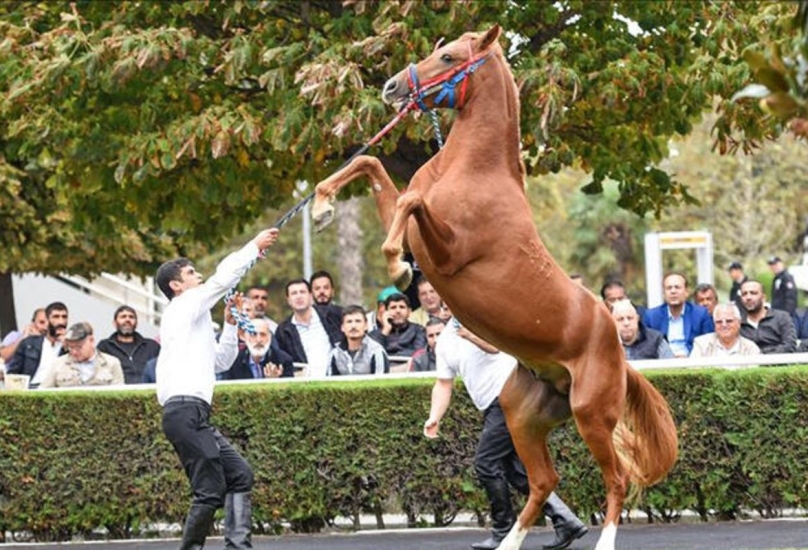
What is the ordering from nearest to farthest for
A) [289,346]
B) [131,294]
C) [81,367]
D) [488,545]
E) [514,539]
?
[514,539], [488,545], [81,367], [289,346], [131,294]

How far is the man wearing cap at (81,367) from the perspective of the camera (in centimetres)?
1368

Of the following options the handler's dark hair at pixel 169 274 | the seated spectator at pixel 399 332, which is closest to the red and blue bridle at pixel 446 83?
the handler's dark hair at pixel 169 274

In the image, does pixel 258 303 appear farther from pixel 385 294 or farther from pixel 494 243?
pixel 494 243

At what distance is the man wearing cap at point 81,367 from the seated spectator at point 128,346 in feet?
2.51

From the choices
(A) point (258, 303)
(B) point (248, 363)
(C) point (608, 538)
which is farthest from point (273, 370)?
(C) point (608, 538)

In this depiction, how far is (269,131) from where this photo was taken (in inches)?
578

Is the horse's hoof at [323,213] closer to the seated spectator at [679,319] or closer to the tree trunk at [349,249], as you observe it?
the seated spectator at [679,319]

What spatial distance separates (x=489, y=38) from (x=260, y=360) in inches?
201

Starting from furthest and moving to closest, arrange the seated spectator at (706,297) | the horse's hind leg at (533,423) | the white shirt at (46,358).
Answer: the seated spectator at (706,297) < the white shirt at (46,358) < the horse's hind leg at (533,423)

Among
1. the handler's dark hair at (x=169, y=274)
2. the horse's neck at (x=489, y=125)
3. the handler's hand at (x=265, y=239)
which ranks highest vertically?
the horse's neck at (x=489, y=125)

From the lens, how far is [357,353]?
13.4 metres

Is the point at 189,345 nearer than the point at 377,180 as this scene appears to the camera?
No

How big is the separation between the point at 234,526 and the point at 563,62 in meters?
6.39

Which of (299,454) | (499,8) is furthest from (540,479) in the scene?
(499,8)
